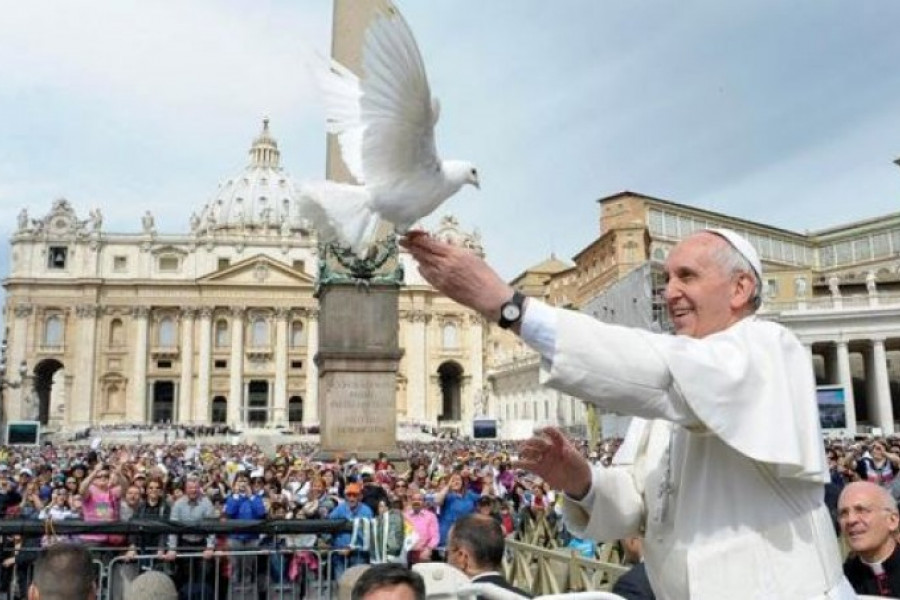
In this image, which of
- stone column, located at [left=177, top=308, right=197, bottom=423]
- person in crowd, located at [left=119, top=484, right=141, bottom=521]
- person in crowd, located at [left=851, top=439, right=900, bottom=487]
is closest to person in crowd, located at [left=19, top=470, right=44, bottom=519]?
person in crowd, located at [left=119, top=484, right=141, bottom=521]

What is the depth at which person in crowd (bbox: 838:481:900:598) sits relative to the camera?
3496mm

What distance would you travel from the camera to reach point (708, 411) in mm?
1523

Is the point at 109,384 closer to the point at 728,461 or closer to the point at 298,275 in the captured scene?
the point at 298,275

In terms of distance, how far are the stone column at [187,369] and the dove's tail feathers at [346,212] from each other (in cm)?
8275

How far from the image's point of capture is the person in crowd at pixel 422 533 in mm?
8109

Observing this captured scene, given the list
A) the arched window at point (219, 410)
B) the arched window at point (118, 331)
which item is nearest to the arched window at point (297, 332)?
the arched window at point (219, 410)

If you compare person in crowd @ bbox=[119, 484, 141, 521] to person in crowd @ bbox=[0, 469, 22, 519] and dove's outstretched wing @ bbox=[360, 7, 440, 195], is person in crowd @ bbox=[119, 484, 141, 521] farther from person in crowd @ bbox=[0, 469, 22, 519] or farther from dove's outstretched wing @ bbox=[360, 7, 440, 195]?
dove's outstretched wing @ bbox=[360, 7, 440, 195]

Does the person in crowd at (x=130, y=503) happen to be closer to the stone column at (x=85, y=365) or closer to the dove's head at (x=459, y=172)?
the dove's head at (x=459, y=172)

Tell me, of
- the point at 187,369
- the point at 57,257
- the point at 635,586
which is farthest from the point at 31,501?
the point at 57,257

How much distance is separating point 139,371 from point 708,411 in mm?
84297

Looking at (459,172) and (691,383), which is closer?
(691,383)

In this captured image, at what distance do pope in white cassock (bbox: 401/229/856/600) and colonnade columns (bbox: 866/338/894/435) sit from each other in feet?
150

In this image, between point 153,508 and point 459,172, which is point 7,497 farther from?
point 459,172

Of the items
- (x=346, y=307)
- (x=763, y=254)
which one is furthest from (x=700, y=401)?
(x=763, y=254)
